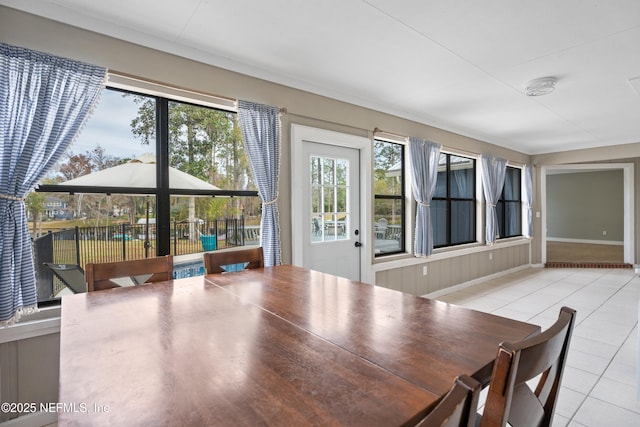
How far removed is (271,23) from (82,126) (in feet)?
4.55

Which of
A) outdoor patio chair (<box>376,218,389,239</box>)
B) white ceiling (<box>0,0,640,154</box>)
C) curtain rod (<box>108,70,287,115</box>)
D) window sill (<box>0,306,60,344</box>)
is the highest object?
white ceiling (<box>0,0,640,154</box>)

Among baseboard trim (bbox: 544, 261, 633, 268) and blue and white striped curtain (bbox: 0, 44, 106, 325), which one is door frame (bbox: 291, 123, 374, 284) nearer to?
blue and white striped curtain (bbox: 0, 44, 106, 325)

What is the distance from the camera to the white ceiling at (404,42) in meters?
1.98

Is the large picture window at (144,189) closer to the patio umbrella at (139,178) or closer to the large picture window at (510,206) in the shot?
the patio umbrella at (139,178)

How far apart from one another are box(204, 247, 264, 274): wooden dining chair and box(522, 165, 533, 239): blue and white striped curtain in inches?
257

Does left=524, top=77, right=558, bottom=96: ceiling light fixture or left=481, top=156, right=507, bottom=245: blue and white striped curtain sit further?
left=481, top=156, right=507, bottom=245: blue and white striped curtain

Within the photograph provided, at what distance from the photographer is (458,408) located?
1.73 feet

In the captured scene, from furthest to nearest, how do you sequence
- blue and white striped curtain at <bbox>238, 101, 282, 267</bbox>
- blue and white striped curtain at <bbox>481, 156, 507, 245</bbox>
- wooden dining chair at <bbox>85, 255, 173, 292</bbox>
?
blue and white striped curtain at <bbox>481, 156, 507, 245</bbox>, blue and white striped curtain at <bbox>238, 101, 282, 267</bbox>, wooden dining chair at <bbox>85, 255, 173, 292</bbox>

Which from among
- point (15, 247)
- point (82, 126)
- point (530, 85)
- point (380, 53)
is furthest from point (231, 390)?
point (530, 85)

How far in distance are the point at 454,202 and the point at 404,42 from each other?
351 cm

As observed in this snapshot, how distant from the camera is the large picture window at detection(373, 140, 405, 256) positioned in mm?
4129

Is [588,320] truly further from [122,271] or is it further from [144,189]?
[144,189]

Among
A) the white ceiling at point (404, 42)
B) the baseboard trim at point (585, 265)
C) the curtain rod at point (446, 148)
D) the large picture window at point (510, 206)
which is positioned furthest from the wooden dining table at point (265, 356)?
the baseboard trim at point (585, 265)

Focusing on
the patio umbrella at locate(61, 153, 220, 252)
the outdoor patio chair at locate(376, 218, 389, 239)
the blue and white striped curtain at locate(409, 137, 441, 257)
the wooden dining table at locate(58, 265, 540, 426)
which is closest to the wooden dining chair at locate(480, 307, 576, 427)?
the wooden dining table at locate(58, 265, 540, 426)
